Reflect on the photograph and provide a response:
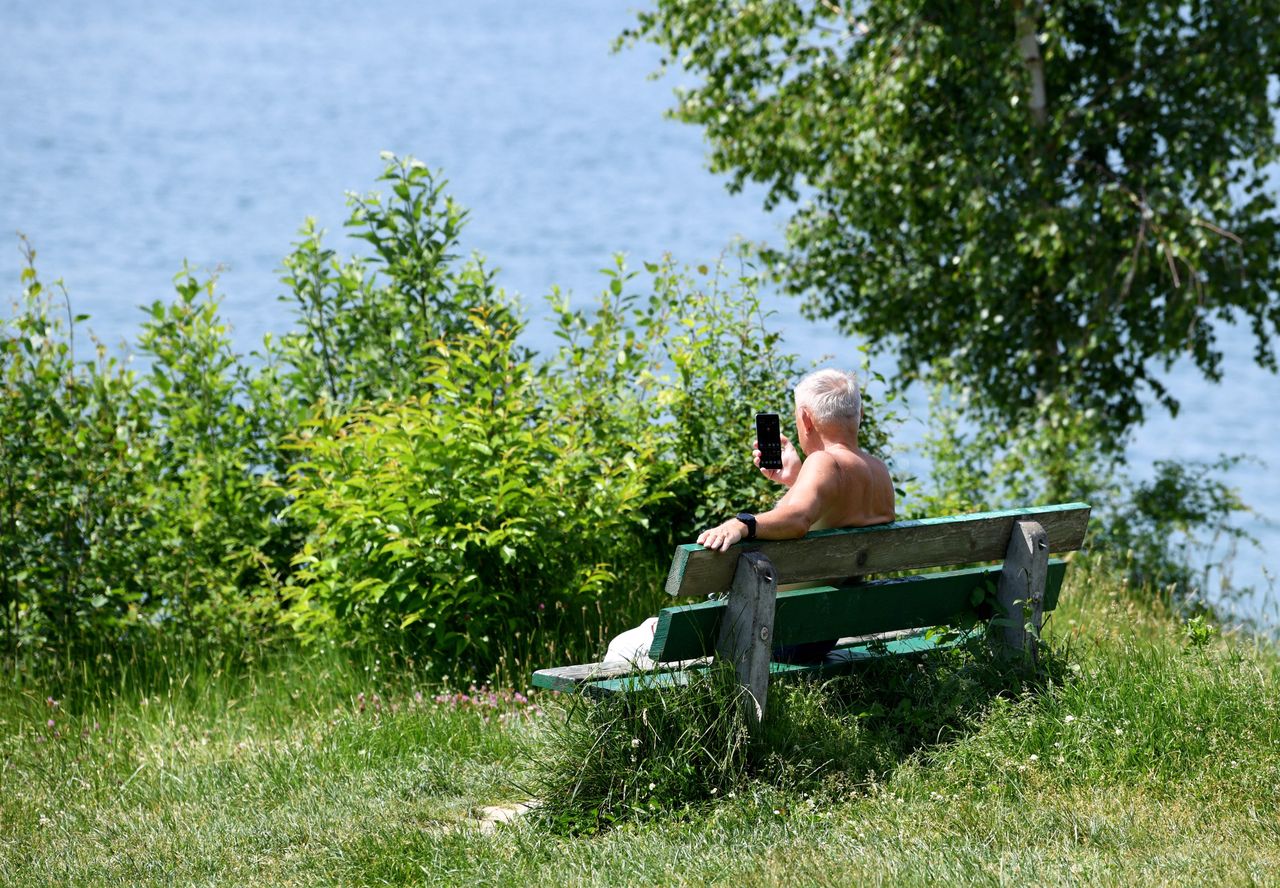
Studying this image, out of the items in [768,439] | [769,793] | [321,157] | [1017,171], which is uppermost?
[321,157]

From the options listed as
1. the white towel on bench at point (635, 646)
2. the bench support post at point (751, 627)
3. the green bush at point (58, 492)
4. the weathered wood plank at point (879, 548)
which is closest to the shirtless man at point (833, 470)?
the weathered wood plank at point (879, 548)

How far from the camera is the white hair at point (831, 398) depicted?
538 cm

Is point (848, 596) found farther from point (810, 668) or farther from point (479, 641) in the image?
point (479, 641)

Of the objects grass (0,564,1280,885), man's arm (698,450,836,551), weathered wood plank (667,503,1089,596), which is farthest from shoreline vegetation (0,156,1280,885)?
man's arm (698,450,836,551)

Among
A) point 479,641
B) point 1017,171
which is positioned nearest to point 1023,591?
point 479,641

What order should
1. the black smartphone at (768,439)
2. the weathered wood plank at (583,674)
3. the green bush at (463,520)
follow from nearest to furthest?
the weathered wood plank at (583,674), the black smartphone at (768,439), the green bush at (463,520)

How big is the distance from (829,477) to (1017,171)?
6525mm

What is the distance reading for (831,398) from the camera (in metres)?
5.39

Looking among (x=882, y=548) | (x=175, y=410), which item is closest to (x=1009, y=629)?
(x=882, y=548)

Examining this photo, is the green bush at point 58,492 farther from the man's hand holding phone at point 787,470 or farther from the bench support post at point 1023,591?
the bench support post at point 1023,591

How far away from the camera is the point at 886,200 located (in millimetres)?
11445

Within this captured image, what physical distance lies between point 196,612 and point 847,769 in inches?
173

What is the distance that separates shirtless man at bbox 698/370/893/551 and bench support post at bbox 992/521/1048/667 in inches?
21.1

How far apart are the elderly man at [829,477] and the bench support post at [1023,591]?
1.74ft
